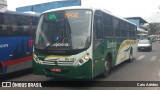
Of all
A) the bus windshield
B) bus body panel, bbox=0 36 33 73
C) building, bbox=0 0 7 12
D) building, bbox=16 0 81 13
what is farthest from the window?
building, bbox=16 0 81 13

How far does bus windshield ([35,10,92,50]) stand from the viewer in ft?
31.3

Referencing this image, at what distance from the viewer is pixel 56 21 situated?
→ 395 inches

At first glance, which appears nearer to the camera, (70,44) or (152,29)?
(70,44)

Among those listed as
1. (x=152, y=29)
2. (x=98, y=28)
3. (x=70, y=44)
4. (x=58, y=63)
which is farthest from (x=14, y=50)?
(x=152, y=29)

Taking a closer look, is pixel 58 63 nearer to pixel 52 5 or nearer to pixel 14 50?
pixel 14 50

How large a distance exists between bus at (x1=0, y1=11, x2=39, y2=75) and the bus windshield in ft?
6.09

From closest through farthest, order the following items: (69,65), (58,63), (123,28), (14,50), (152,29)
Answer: (69,65), (58,63), (14,50), (123,28), (152,29)

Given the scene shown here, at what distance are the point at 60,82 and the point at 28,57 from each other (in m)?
2.89

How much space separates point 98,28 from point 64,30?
1447 mm

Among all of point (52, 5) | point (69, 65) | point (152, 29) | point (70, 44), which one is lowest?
point (152, 29)

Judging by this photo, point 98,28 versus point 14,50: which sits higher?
point 98,28

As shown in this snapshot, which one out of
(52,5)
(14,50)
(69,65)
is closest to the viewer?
(69,65)

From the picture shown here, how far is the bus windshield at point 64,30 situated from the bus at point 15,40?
1.86 m

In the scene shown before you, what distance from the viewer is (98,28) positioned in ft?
34.4
